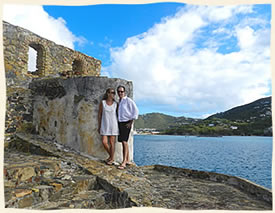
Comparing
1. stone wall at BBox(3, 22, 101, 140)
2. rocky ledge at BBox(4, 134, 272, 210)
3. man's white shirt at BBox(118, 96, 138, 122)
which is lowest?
rocky ledge at BBox(4, 134, 272, 210)

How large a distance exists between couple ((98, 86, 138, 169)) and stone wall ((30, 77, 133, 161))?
233 millimetres

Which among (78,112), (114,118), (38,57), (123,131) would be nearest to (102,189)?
(123,131)

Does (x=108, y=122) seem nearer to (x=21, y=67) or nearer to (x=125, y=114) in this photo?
(x=125, y=114)

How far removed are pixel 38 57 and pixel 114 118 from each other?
481cm

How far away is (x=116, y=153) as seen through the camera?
4.45m

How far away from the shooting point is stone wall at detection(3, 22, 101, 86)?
602 cm

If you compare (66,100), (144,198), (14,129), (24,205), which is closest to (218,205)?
(144,198)

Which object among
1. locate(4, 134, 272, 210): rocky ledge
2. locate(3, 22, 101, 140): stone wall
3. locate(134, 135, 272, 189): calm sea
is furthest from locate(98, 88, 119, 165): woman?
locate(134, 135, 272, 189): calm sea

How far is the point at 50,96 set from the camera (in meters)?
5.16

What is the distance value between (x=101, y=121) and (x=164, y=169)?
6.84ft

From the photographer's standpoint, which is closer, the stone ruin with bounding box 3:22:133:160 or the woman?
the woman

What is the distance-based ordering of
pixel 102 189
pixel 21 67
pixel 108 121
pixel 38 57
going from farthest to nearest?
pixel 38 57
pixel 21 67
pixel 108 121
pixel 102 189

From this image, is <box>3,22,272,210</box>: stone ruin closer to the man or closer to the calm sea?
the man

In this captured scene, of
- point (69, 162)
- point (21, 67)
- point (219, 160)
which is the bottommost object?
point (219, 160)
